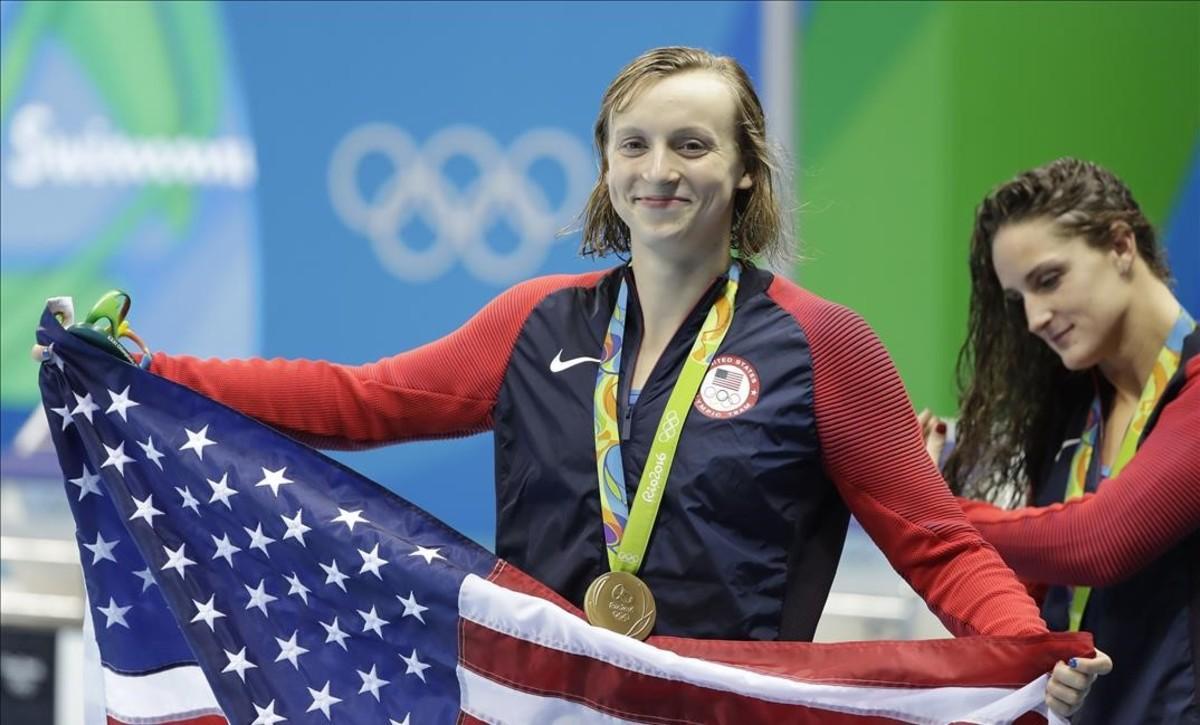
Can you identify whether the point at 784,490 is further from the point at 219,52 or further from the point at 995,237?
the point at 219,52

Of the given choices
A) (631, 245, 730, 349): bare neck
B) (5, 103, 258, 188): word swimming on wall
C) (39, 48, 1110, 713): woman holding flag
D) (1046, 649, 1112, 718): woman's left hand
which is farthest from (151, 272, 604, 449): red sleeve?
(5, 103, 258, 188): word swimming on wall

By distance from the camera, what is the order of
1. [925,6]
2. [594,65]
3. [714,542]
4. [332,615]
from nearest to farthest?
[714,542], [332,615], [925,6], [594,65]

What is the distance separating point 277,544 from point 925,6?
123 inches

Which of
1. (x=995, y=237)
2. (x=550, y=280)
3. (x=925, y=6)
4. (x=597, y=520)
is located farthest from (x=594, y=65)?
(x=597, y=520)

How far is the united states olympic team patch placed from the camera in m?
2.24

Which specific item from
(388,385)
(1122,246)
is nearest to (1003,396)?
(1122,246)

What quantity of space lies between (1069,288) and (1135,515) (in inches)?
18.4

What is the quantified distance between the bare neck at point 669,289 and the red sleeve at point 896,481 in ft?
0.59

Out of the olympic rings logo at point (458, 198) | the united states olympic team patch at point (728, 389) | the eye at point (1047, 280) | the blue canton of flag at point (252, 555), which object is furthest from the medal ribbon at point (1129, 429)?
the olympic rings logo at point (458, 198)

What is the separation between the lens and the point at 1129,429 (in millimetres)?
2797

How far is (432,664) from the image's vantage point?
7.65 feet

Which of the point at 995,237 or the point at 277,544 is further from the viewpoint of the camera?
the point at 995,237

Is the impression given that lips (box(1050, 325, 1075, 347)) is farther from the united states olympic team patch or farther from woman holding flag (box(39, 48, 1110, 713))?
the united states olympic team patch

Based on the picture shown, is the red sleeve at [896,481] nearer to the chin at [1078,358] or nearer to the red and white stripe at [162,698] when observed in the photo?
the chin at [1078,358]
